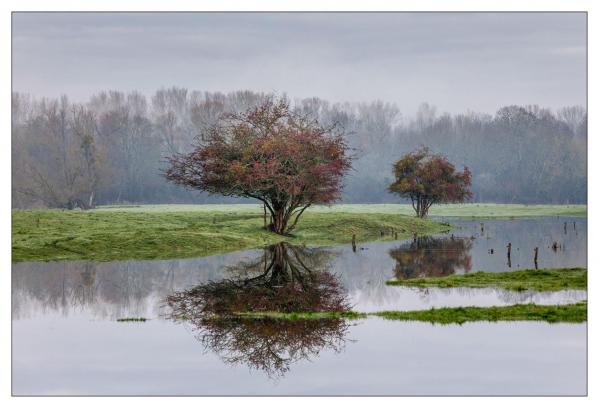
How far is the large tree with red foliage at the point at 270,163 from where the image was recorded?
6281 centimetres

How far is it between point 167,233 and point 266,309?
93.4 feet

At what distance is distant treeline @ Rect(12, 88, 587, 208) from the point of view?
123m

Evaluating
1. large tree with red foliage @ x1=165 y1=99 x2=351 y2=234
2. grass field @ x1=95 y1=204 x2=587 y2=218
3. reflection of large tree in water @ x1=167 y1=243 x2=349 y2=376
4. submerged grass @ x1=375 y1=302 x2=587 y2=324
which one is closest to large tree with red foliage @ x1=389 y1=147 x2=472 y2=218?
grass field @ x1=95 y1=204 x2=587 y2=218

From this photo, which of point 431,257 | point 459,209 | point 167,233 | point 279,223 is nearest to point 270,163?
point 279,223

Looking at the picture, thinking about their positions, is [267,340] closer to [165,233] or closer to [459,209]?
[165,233]

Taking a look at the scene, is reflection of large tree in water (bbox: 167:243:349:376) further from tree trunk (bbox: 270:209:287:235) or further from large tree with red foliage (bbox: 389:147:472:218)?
large tree with red foliage (bbox: 389:147:472:218)

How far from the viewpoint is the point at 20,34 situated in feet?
321

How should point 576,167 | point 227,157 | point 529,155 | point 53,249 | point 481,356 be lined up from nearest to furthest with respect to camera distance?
point 481,356 < point 53,249 < point 227,157 < point 576,167 < point 529,155

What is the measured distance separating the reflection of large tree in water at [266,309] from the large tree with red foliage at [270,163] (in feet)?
50.6

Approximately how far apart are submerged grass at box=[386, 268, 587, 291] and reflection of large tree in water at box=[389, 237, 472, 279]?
243 centimetres

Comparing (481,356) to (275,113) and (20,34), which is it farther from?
(20,34)

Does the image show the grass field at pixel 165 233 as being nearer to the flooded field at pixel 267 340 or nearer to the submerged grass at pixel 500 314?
the flooded field at pixel 267 340
